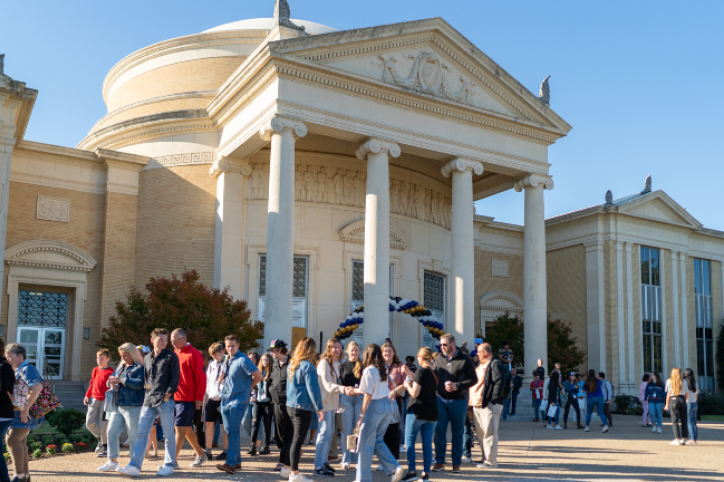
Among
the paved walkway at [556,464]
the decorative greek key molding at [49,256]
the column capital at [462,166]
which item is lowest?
the paved walkway at [556,464]

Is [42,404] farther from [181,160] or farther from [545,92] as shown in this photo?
[545,92]

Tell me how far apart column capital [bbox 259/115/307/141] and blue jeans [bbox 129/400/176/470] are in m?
11.9

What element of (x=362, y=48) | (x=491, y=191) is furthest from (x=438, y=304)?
(x=362, y=48)

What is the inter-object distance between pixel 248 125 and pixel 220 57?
22.9 feet

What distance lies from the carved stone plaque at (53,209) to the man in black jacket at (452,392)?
16745 mm

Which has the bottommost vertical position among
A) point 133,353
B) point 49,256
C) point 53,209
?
point 133,353

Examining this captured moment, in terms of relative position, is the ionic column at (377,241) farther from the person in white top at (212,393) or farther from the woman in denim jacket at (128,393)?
the woman in denim jacket at (128,393)

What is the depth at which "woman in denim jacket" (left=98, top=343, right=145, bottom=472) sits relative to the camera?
9.90 meters

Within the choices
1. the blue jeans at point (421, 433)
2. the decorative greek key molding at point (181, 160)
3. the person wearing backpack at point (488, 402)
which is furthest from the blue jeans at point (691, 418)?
the decorative greek key molding at point (181, 160)

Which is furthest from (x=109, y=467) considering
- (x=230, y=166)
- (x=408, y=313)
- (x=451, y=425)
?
(x=230, y=166)

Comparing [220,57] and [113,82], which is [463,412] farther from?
[113,82]

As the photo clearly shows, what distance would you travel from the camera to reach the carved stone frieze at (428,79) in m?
23.0

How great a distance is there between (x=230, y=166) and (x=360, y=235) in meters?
5.08

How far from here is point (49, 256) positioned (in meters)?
23.1
